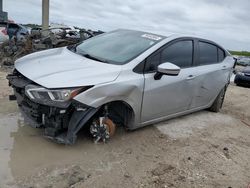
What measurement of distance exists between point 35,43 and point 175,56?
7.85 m

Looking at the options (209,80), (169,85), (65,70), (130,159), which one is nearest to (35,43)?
(209,80)

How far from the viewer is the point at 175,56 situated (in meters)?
5.37

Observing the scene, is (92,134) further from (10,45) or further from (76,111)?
(10,45)

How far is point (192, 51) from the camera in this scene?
18.9ft

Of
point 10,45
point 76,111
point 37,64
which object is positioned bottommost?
point 10,45

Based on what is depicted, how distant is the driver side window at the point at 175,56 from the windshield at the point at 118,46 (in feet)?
0.63

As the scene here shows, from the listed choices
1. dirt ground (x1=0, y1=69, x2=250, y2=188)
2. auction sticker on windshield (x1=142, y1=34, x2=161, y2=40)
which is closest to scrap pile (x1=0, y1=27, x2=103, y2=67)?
auction sticker on windshield (x1=142, y1=34, x2=161, y2=40)

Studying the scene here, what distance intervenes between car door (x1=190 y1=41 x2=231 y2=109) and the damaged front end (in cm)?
239

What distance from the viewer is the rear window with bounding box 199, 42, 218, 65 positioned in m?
6.01

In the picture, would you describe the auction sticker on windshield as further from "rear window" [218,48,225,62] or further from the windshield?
"rear window" [218,48,225,62]

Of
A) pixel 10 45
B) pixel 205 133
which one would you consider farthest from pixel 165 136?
pixel 10 45

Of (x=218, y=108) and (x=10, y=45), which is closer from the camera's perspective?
(x=218, y=108)

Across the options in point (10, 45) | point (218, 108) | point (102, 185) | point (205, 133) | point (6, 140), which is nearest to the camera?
point (102, 185)

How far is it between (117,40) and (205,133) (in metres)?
2.10
